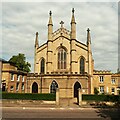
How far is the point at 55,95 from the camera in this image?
112 ft

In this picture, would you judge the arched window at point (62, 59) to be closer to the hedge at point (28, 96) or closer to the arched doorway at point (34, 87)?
the arched doorway at point (34, 87)

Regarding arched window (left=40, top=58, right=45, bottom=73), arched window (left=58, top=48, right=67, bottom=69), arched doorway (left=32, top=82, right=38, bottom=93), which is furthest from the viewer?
arched window (left=40, top=58, right=45, bottom=73)

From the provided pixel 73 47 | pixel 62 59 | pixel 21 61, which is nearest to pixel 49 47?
pixel 62 59

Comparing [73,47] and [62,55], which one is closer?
[73,47]

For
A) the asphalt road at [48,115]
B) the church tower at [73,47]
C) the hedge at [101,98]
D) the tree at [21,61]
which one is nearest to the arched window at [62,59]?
the church tower at [73,47]

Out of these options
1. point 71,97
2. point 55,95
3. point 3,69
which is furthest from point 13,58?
point 55,95

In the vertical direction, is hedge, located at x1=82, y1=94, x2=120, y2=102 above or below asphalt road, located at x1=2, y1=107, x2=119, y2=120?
above

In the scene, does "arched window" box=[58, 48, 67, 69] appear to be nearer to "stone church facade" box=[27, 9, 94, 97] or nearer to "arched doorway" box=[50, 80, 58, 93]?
"stone church facade" box=[27, 9, 94, 97]

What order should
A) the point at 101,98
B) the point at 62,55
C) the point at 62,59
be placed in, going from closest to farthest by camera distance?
the point at 101,98
the point at 62,59
the point at 62,55

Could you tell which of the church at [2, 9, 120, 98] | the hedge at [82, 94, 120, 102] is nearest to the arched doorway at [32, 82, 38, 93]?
the church at [2, 9, 120, 98]

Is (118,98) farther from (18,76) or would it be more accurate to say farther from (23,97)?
(18,76)

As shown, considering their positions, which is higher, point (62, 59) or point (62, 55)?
point (62, 55)

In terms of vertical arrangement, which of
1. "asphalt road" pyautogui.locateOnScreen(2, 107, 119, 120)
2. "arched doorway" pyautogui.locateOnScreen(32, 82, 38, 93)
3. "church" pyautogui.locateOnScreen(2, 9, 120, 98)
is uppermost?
"church" pyautogui.locateOnScreen(2, 9, 120, 98)

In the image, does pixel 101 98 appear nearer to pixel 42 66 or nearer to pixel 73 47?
pixel 73 47
